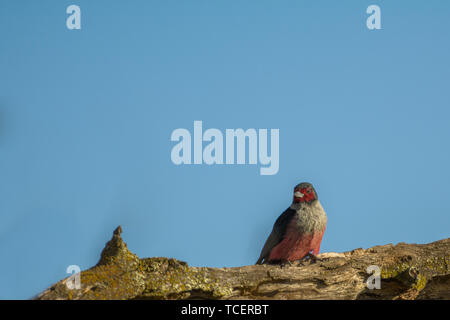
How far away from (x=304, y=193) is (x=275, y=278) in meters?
3.25

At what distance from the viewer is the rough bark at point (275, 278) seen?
24.6ft

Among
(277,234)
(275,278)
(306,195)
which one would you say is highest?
A: (306,195)

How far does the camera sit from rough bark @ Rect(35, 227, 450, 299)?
750 cm

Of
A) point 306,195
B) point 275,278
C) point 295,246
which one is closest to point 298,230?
point 295,246

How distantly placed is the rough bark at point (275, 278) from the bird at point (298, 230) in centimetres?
95

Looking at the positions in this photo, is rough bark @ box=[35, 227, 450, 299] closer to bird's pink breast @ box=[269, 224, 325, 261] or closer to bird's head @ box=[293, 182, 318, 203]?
bird's pink breast @ box=[269, 224, 325, 261]

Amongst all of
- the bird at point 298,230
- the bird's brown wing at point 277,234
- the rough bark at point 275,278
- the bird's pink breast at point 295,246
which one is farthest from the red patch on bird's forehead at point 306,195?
the rough bark at point 275,278

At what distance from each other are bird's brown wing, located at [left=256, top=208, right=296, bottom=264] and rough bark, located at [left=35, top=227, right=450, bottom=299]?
3.95 ft

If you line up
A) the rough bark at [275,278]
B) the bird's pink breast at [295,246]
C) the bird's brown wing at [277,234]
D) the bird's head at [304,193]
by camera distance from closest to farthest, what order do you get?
the rough bark at [275,278]
the bird's pink breast at [295,246]
the bird's brown wing at [277,234]
the bird's head at [304,193]

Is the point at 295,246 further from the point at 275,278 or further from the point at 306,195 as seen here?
the point at 275,278

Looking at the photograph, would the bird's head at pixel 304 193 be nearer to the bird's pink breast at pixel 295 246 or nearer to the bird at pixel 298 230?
the bird at pixel 298 230

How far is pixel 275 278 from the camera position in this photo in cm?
830

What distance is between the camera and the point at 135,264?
25.3 ft
